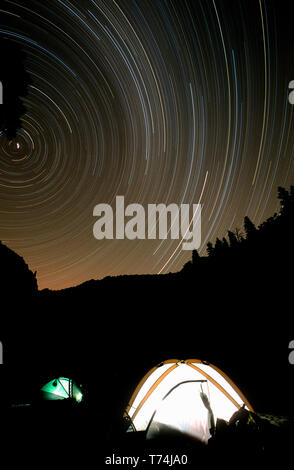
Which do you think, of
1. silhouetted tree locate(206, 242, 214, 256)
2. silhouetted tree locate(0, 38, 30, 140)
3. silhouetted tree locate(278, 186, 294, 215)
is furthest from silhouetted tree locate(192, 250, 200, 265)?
silhouetted tree locate(0, 38, 30, 140)

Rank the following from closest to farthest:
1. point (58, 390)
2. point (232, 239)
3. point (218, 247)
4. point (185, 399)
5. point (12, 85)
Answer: point (185, 399) < point (12, 85) < point (58, 390) < point (232, 239) < point (218, 247)

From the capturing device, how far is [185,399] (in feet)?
18.1

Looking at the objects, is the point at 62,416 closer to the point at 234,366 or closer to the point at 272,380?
the point at 272,380

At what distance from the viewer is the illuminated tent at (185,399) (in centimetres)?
513

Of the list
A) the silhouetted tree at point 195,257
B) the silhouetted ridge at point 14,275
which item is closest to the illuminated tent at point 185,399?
the silhouetted ridge at point 14,275

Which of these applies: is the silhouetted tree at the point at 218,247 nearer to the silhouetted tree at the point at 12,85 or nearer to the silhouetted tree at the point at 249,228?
the silhouetted tree at the point at 249,228

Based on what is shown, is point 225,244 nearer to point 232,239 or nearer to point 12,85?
point 232,239

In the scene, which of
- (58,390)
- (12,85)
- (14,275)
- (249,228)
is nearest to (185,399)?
(58,390)

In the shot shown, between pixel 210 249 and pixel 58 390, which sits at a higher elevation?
pixel 210 249

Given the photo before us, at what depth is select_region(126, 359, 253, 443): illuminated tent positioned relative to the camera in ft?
16.8

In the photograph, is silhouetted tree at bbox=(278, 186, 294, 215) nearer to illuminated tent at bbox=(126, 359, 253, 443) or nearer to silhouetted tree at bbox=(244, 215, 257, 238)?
silhouetted tree at bbox=(244, 215, 257, 238)

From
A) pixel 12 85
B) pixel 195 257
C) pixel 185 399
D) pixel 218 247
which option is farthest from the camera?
pixel 195 257
